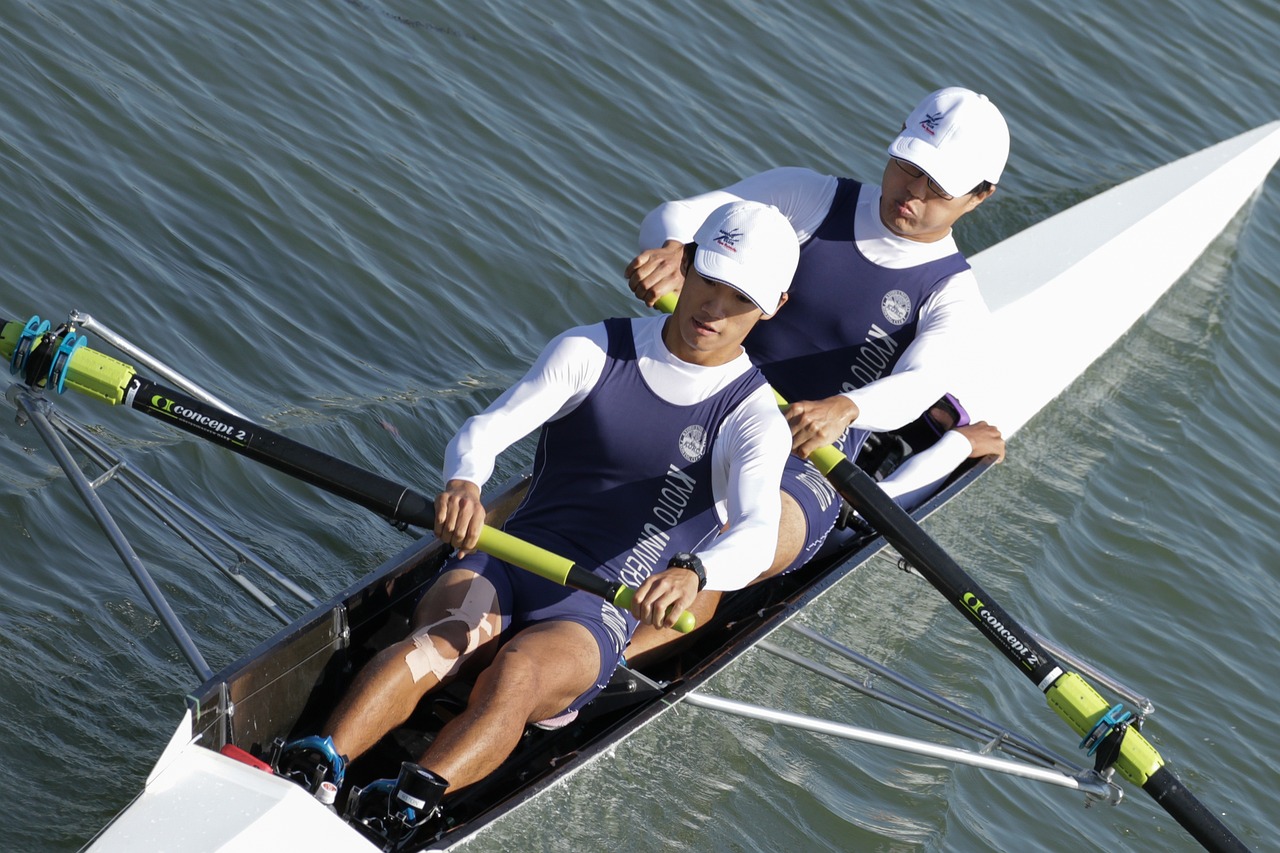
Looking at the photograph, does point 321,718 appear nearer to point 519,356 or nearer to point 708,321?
point 708,321

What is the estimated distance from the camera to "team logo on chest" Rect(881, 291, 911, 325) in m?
5.07

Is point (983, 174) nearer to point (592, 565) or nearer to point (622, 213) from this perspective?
point (592, 565)

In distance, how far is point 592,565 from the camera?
399 centimetres

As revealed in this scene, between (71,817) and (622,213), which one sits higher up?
(622,213)

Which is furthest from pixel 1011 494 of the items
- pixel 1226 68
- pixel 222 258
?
pixel 1226 68

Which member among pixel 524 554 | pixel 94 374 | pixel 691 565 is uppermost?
pixel 691 565

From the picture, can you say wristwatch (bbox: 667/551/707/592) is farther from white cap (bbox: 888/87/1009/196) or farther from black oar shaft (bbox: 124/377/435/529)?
white cap (bbox: 888/87/1009/196)

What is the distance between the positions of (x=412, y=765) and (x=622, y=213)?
481 cm

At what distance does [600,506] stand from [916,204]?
171 cm

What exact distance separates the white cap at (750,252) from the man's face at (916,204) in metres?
1.23

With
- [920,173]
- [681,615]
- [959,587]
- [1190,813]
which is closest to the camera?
[681,615]

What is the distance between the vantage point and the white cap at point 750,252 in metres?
3.67

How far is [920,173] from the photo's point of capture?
4824 mm

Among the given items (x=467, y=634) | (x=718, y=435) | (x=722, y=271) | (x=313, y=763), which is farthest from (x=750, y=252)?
(x=313, y=763)
